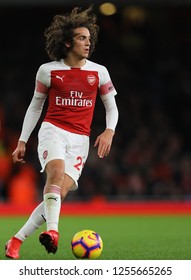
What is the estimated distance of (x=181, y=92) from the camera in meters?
20.4

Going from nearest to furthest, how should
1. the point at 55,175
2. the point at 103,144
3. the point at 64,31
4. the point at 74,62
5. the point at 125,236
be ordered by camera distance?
1. the point at 55,175
2. the point at 103,144
3. the point at 74,62
4. the point at 64,31
5. the point at 125,236

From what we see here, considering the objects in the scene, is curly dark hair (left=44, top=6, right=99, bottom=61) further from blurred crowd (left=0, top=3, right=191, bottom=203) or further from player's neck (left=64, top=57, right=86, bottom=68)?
blurred crowd (left=0, top=3, right=191, bottom=203)

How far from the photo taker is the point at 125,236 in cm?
1025

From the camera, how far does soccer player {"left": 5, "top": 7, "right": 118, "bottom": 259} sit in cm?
728

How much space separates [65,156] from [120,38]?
1404 centimetres

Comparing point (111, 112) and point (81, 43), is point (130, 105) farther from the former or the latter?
point (81, 43)

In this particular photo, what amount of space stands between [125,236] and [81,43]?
3.43 meters

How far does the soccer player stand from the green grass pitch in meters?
0.65

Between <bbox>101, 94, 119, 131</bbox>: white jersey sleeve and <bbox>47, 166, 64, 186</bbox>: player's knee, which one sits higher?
<bbox>101, 94, 119, 131</bbox>: white jersey sleeve

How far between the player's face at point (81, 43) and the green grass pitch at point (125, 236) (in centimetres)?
177

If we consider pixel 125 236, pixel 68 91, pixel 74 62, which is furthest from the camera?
pixel 125 236

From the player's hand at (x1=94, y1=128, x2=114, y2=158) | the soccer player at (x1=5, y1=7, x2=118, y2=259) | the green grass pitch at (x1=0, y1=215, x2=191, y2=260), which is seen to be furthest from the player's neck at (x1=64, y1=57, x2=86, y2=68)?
the green grass pitch at (x1=0, y1=215, x2=191, y2=260)

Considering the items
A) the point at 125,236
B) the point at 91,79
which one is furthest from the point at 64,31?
the point at 125,236

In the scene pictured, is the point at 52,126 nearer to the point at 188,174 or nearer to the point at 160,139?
the point at 188,174
